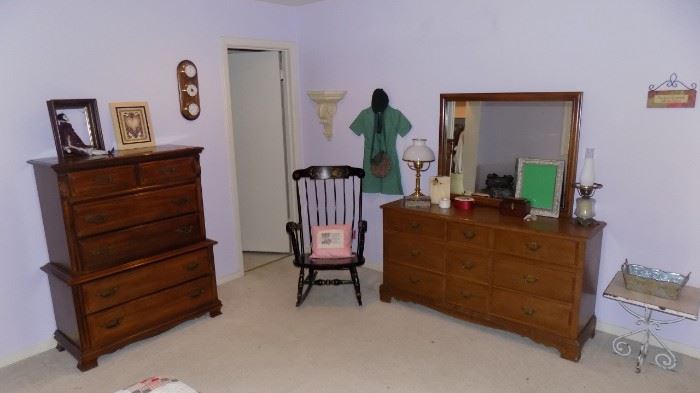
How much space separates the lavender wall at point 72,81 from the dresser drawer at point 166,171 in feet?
1.41

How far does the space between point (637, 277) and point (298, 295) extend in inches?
87.1

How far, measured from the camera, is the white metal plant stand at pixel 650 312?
246 cm

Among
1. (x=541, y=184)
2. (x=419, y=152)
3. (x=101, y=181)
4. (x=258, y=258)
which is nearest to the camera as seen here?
(x=101, y=181)

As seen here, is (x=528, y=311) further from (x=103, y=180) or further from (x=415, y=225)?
(x=103, y=180)

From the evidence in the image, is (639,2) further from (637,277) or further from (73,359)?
(73,359)

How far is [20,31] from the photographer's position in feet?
8.70

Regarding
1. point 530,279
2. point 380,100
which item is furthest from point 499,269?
point 380,100

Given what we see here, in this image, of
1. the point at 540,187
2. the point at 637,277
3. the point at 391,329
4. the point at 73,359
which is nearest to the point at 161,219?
the point at 73,359

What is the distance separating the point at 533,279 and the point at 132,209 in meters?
2.48

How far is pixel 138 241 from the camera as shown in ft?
9.61

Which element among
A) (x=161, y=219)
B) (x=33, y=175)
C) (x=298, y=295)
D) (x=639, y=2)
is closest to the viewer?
(x=639, y=2)

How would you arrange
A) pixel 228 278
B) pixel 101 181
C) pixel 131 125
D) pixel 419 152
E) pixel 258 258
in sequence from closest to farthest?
pixel 101 181
pixel 131 125
pixel 419 152
pixel 228 278
pixel 258 258

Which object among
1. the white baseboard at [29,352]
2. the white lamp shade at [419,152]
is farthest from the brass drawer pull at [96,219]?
the white lamp shade at [419,152]

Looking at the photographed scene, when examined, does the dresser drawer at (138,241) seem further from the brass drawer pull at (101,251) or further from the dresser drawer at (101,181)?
the dresser drawer at (101,181)
